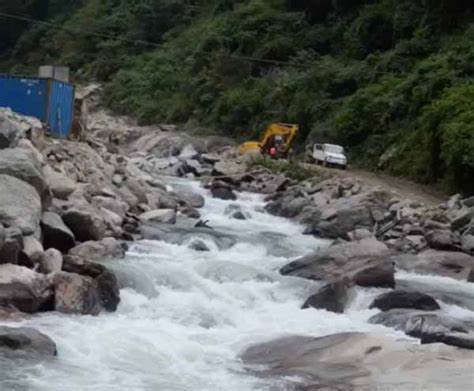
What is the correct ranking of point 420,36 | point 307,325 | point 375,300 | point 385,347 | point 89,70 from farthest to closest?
point 89,70, point 420,36, point 375,300, point 307,325, point 385,347

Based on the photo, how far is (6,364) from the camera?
8.21m

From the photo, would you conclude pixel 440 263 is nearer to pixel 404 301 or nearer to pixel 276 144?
pixel 404 301

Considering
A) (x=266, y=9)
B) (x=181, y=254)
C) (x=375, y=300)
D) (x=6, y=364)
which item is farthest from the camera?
(x=266, y=9)

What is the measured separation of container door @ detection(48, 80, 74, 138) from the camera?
72.9 feet

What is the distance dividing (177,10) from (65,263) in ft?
147

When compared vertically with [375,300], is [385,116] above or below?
above

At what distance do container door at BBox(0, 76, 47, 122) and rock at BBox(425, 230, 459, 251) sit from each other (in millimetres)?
11029

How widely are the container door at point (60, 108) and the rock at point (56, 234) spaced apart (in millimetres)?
9091

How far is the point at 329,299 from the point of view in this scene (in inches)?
476

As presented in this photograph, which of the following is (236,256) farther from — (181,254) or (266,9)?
(266,9)

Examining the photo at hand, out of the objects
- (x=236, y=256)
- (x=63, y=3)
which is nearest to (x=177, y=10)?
(x=63, y=3)

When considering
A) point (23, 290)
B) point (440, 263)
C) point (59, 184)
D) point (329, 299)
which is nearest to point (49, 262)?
point (23, 290)

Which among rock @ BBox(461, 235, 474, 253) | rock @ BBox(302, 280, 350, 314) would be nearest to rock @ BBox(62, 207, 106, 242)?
rock @ BBox(302, 280, 350, 314)

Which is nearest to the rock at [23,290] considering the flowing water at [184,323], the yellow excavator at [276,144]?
the flowing water at [184,323]
